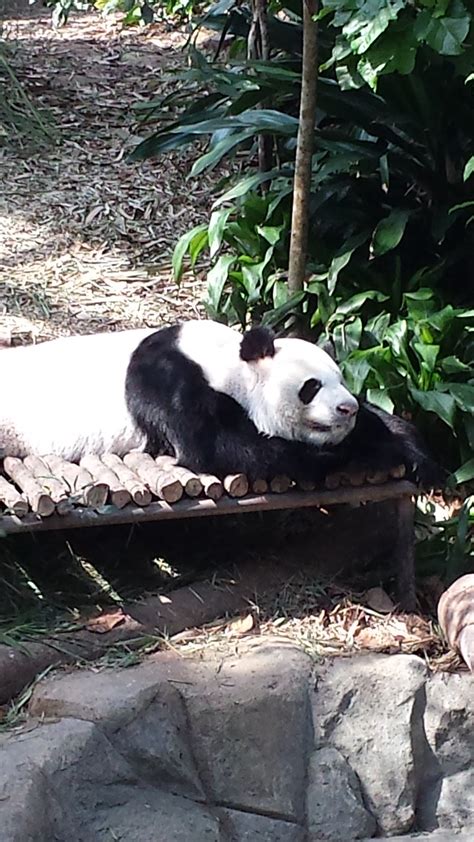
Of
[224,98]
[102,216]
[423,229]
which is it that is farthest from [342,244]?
[102,216]

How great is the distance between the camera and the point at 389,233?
5305mm

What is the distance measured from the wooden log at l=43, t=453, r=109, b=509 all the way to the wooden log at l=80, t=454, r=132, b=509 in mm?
22

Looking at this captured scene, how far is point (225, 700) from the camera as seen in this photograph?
3.84 metres

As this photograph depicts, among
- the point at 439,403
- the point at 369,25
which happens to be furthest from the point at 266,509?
the point at 369,25

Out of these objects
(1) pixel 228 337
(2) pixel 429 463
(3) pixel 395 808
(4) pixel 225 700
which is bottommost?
(3) pixel 395 808

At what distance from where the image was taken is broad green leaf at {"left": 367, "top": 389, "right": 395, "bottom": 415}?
4805mm

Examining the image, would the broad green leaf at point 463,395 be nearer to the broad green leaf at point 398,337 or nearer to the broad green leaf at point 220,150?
the broad green leaf at point 398,337

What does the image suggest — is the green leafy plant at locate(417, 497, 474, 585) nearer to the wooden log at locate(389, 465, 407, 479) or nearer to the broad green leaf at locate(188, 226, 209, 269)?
the wooden log at locate(389, 465, 407, 479)

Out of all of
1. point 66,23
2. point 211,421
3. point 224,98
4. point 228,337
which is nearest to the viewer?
point 211,421

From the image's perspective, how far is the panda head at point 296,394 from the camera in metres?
4.19

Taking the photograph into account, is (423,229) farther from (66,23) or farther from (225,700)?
(66,23)

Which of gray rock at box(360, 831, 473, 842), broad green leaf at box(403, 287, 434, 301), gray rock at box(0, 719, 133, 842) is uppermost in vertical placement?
broad green leaf at box(403, 287, 434, 301)

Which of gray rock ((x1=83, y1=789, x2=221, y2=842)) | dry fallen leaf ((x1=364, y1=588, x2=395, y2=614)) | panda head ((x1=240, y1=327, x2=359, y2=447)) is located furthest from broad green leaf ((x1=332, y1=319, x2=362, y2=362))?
gray rock ((x1=83, y1=789, x2=221, y2=842))

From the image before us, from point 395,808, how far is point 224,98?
3815mm
